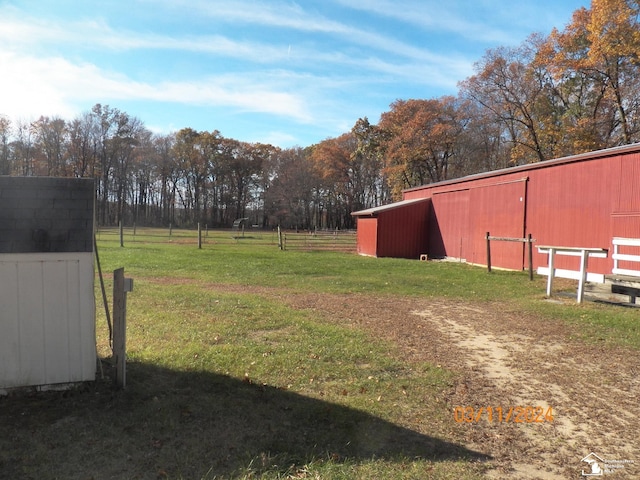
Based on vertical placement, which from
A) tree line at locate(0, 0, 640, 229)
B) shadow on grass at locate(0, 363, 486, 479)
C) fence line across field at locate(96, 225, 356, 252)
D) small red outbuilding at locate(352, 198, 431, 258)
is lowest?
shadow on grass at locate(0, 363, 486, 479)

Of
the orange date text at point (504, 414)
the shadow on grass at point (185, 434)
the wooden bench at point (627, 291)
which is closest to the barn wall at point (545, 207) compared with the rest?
the wooden bench at point (627, 291)

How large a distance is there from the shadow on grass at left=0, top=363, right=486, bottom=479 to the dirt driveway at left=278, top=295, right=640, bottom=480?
510 mm

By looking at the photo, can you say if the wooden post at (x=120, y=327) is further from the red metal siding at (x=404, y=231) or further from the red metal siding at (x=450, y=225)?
the red metal siding at (x=404, y=231)

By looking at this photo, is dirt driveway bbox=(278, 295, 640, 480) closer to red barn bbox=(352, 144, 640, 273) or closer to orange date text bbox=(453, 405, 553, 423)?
orange date text bbox=(453, 405, 553, 423)

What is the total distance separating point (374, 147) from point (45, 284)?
4975 cm

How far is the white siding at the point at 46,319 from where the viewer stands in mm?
3928

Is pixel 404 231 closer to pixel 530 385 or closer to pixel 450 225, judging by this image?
pixel 450 225

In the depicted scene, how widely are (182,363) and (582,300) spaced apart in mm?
8290

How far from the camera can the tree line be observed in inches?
1045

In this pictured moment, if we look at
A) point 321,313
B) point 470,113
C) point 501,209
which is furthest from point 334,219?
point 321,313

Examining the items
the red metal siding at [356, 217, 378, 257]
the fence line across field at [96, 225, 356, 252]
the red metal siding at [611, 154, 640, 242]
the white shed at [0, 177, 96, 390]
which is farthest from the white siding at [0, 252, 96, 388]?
the red metal siding at [356, 217, 378, 257]

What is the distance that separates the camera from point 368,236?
75.8 ft

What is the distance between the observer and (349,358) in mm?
5215

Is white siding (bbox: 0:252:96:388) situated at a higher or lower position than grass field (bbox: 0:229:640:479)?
higher
